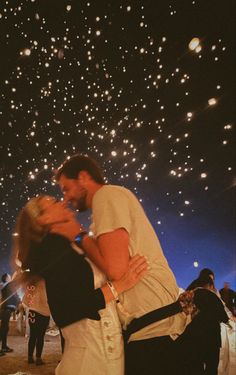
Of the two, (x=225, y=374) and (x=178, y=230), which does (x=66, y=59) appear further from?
(x=178, y=230)

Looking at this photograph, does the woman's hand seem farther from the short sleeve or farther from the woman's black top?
the short sleeve

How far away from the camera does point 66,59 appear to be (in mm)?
9688

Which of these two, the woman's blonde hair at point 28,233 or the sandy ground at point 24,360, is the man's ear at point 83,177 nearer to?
the woman's blonde hair at point 28,233

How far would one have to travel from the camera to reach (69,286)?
1.95 meters

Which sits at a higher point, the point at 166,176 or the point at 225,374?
the point at 166,176

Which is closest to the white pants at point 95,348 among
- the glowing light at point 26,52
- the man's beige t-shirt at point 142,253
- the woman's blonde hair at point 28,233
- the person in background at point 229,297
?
the man's beige t-shirt at point 142,253

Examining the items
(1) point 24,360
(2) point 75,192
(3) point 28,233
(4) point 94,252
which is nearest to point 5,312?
(1) point 24,360

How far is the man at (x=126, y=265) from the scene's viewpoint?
2.00 meters

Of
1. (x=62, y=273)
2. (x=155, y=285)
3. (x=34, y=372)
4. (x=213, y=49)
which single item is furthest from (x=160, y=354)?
(x=213, y=49)

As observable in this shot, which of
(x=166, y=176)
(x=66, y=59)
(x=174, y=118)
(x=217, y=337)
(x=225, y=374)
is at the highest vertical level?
(x=166, y=176)

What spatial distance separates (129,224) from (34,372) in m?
6.63

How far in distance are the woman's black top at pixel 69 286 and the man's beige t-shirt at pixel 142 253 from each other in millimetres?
187

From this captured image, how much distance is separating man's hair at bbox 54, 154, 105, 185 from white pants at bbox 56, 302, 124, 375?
3.18 feet

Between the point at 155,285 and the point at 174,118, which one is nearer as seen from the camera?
the point at 155,285
